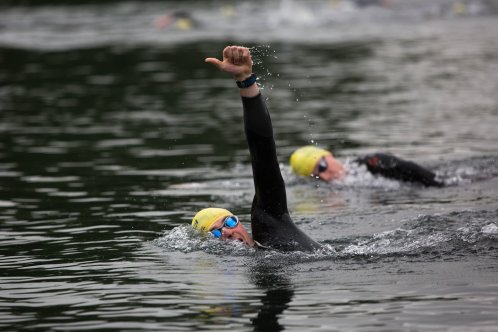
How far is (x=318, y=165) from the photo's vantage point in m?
16.2

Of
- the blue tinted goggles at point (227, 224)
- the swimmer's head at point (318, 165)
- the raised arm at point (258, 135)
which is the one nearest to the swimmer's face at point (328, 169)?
the swimmer's head at point (318, 165)

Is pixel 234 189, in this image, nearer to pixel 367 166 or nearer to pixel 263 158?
pixel 367 166

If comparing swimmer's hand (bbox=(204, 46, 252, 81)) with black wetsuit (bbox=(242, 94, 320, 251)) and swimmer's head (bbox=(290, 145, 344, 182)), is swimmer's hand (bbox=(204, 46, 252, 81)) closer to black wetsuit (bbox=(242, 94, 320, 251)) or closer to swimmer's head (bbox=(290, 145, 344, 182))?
black wetsuit (bbox=(242, 94, 320, 251))

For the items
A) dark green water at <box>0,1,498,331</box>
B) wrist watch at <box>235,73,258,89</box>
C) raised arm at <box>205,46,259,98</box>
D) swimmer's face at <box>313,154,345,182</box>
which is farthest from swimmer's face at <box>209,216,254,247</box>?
swimmer's face at <box>313,154,345,182</box>

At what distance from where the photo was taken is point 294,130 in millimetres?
21172

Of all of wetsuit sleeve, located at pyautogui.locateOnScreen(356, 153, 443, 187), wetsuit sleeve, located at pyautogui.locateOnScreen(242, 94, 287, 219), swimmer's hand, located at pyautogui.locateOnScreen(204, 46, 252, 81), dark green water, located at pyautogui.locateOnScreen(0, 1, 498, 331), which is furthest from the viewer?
wetsuit sleeve, located at pyautogui.locateOnScreen(356, 153, 443, 187)

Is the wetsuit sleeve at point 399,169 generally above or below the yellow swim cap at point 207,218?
below

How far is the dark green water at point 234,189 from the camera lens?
9.29m

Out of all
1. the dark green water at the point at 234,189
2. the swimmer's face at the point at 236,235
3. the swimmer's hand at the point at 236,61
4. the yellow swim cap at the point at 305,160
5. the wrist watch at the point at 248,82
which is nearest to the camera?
the dark green water at the point at 234,189

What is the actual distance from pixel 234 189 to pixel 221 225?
4.36 metres

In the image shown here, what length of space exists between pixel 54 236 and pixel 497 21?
31.7 metres

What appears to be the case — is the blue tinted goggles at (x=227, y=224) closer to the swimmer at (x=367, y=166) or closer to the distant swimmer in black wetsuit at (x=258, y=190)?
the distant swimmer in black wetsuit at (x=258, y=190)

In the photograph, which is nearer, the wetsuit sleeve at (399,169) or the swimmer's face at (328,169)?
the wetsuit sleeve at (399,169)

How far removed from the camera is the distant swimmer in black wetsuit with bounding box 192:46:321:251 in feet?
32.1
